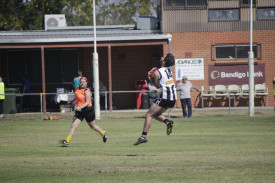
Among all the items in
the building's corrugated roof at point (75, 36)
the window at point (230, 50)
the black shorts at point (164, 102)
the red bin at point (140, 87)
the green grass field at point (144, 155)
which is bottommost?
the green grass field at point (144, 155)

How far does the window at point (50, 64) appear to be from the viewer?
2955 centimetres

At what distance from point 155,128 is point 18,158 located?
8.28m

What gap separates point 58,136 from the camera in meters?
16.0

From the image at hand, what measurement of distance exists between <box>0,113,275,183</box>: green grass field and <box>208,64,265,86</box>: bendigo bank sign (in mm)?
9642

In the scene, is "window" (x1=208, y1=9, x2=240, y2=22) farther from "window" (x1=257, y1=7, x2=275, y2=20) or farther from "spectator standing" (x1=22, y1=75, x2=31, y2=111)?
"spectator standing" (x1=22, y1=75, x2=31, y2=111)

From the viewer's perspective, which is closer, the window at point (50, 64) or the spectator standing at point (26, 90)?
the spectator standing at point (26, 90)

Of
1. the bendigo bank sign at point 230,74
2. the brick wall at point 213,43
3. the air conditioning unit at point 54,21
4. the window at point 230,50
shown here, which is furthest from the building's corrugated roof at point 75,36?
the bendigo bank sign at point 230,74

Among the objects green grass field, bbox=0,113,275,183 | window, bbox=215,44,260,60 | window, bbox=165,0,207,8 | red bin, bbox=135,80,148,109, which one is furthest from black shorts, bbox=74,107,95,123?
window, bbox=215,44,260,60

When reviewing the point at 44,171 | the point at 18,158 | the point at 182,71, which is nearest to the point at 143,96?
the point at 182,71

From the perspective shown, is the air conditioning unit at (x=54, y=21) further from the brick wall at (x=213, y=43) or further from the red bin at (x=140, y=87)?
the brick wall at (x=213, y=43)

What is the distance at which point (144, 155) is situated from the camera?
1092 centimetres

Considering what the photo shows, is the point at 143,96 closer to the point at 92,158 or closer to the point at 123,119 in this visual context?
the point at 123,119

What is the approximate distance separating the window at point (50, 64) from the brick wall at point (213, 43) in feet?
20.2

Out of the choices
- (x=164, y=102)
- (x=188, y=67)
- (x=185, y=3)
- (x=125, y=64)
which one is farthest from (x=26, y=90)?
(x=164, y=102)
